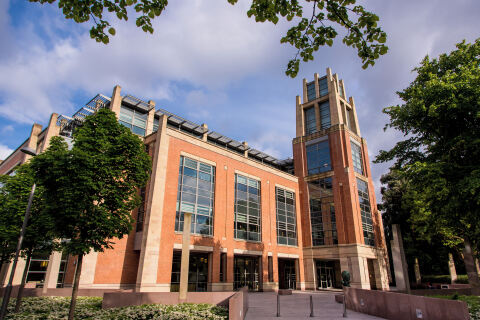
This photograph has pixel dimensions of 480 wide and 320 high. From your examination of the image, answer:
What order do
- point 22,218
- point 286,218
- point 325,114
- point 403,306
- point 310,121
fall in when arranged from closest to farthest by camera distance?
point 403,306 → point 22,218 → point 286,218 → point 325,114 → point 310,121

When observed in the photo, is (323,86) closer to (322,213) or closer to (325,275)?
(322,213)

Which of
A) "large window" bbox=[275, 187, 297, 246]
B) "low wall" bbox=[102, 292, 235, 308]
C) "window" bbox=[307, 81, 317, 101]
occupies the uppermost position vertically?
"window" bbox=[307, 81, 317, 101]

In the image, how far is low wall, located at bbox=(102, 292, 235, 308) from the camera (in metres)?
16.5

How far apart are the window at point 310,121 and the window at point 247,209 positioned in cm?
1566

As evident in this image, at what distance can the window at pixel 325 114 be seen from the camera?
150 feet

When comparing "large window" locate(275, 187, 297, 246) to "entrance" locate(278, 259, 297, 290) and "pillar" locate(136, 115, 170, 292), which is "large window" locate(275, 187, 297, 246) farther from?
"pillar" locate(136, 115, 170, 292)

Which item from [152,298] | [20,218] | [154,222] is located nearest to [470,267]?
[152,298]

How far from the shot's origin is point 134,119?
3494cm

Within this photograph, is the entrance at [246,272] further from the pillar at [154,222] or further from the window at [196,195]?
the pillar at [154,222]

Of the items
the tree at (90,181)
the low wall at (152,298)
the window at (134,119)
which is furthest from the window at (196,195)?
the tree at (90,181)

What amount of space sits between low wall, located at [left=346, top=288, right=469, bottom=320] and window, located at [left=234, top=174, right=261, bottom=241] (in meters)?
16.7

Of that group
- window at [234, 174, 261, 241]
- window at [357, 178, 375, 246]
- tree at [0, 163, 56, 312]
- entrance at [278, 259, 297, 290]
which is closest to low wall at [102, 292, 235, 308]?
tree at [0, 163, 56, 312]

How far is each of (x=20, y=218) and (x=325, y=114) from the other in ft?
133

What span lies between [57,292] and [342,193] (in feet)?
109
